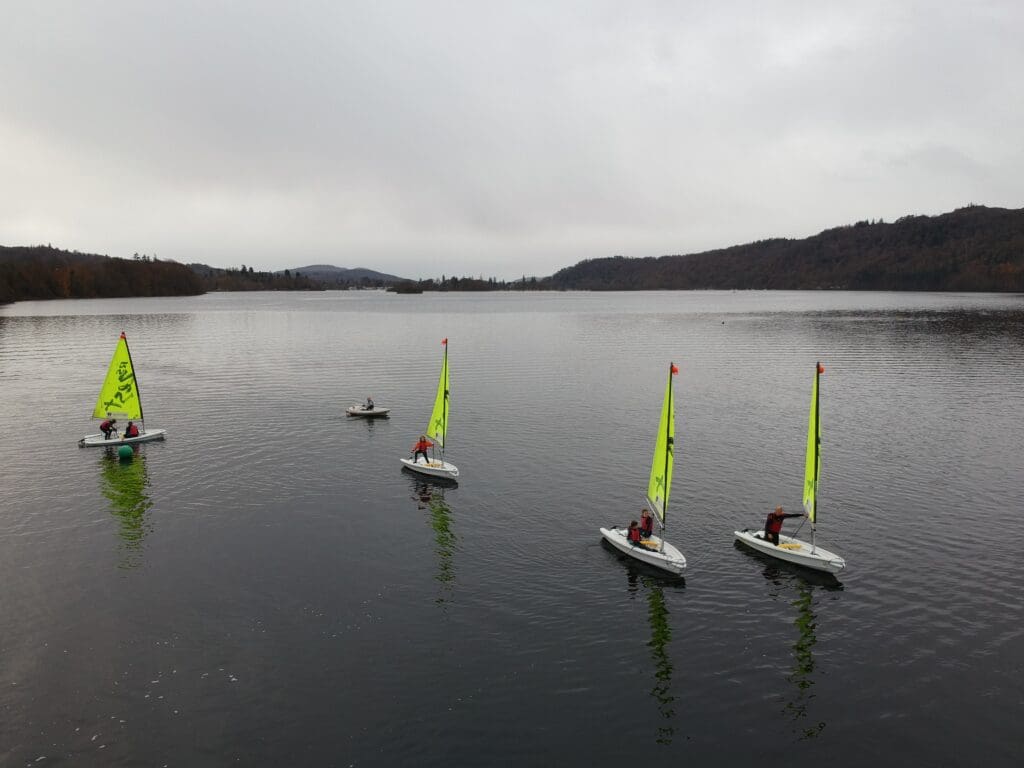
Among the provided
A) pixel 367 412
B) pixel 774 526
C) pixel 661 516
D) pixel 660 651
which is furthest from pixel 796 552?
pixel 367 412

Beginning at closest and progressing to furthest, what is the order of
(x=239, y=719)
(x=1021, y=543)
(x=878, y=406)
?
(x=239, y=719), (x=1021, y=543), (x=878, y=406)

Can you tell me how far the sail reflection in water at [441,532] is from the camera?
3179cm

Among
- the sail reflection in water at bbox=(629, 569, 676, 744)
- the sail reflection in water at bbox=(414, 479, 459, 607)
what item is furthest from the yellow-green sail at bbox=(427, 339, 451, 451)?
the sail reflection in water at bbox=(629, 569, 676, 744)

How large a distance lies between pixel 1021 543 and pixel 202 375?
8736 centimetres

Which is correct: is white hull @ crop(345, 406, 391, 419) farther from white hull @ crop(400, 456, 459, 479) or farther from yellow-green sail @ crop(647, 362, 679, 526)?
yellow-green sail @ crop(647, 362, 679, 526)

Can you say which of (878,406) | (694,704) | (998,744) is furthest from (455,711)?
(878,406)

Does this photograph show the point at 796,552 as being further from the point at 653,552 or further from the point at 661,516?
the point at 653,552

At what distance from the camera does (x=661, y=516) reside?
35.5m

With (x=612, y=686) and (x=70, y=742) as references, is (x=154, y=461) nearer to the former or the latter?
(x=70, y=742)

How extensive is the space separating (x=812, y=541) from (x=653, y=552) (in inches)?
327

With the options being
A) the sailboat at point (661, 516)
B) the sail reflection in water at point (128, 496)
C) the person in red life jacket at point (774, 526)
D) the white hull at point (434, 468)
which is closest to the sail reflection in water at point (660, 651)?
the sailboat at point (661, 516)

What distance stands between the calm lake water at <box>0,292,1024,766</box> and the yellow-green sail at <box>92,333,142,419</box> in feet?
12.9

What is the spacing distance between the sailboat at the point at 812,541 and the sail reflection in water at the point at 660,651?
6.85 m

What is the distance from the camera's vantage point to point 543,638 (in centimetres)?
2742
